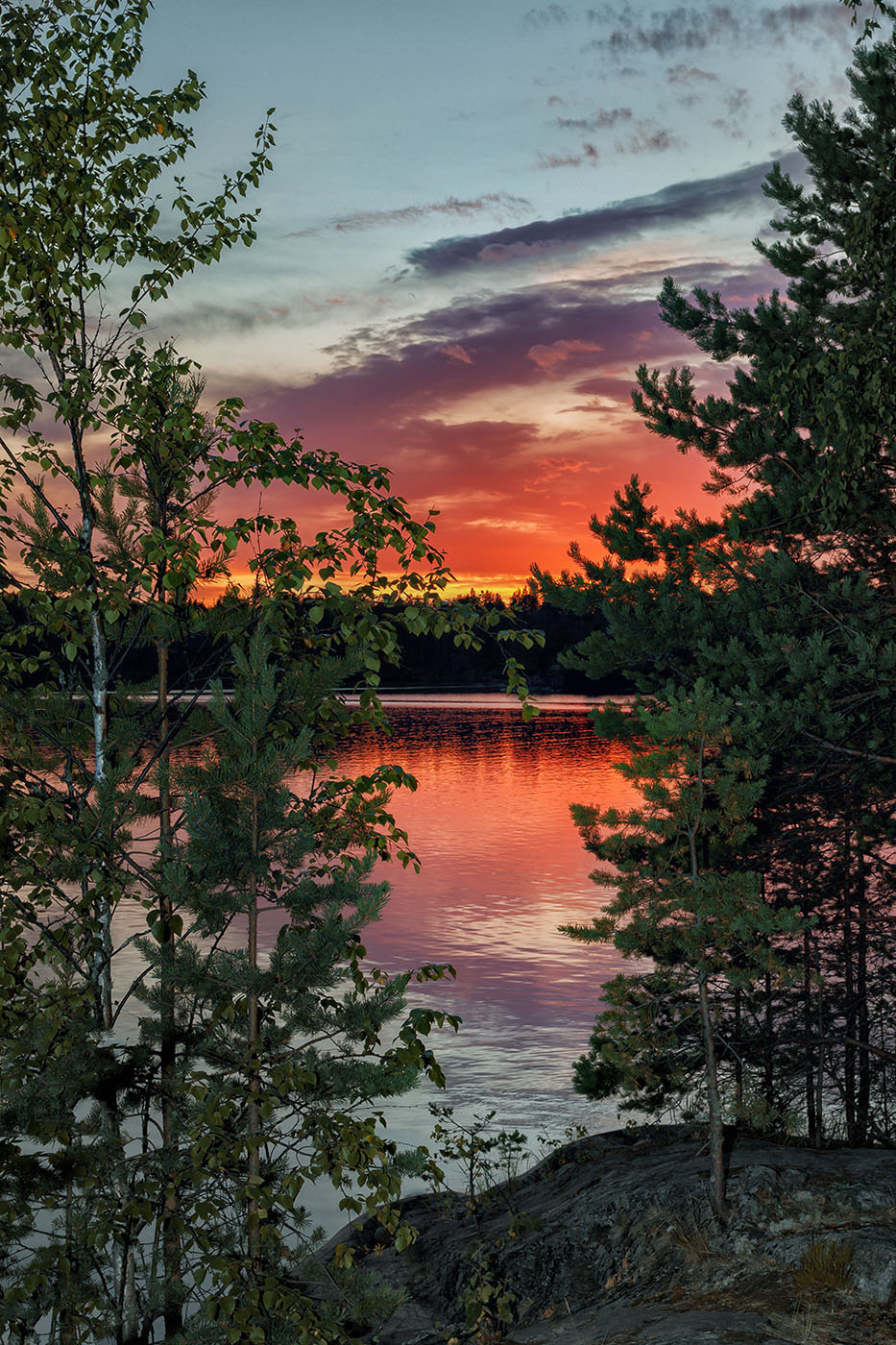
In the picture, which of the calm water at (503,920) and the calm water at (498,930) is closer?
the calm water at (498,930)

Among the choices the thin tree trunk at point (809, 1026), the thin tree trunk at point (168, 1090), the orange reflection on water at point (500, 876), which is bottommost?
the orange reflection on water at point (500, 876)

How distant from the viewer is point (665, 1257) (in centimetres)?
894

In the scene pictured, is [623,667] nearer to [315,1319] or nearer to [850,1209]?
[850,1209]

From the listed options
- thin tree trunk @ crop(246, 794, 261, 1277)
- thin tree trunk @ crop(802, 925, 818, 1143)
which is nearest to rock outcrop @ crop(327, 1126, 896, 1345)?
thin tree trunk @ crop(246, 794, 261, 1277)

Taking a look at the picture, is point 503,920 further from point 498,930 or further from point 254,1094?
point 254,1094

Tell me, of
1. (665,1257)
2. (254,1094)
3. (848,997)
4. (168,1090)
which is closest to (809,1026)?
(848,997)

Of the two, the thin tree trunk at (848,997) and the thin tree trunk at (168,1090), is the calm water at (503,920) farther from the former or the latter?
the thin tree trunk at (168,1090)

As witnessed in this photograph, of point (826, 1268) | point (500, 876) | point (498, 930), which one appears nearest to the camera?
point (826, 1268)

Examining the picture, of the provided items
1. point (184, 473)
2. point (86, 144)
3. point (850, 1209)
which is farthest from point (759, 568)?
point (86, 144)

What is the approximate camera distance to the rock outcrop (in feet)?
23.9

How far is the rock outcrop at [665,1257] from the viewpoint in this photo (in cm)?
729

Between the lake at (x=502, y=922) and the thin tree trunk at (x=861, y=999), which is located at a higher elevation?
the thin tree trunk at (x=861, y=999)

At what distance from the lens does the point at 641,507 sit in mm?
13609

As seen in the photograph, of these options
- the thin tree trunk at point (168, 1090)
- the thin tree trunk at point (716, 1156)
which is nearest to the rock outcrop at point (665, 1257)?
the thin tree trunk at point (716, 1156)
